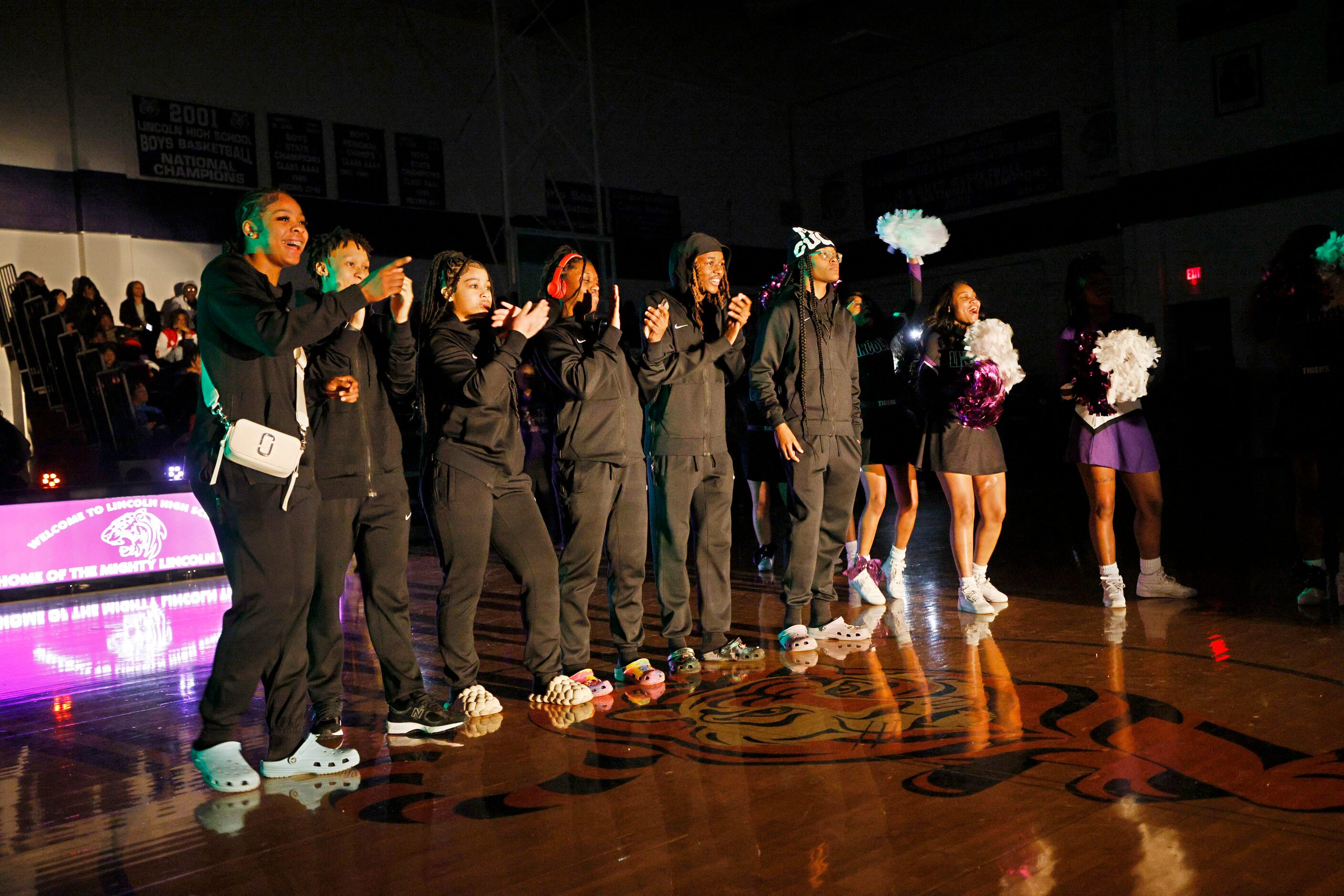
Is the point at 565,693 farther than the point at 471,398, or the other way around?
the point at 565,693

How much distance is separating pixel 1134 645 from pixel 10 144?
12.4 m

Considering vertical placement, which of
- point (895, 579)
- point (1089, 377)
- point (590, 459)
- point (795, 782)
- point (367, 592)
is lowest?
point (795, 782)

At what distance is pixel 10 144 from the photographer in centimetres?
1184

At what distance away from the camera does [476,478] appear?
12.6ft

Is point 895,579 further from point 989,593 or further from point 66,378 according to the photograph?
point 66,378

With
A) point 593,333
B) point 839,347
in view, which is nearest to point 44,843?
point 593,333

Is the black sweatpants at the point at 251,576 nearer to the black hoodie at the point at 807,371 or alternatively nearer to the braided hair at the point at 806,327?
the black hoodie at the point at 807,371

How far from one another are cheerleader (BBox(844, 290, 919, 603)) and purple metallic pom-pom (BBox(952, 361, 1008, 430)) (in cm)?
40

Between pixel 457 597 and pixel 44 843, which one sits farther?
pixel 457 597

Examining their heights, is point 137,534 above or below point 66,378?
below

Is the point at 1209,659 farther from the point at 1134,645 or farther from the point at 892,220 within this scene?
the point at 892,220

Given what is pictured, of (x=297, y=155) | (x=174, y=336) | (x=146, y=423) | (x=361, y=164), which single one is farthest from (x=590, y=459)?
(x=361, y=164)

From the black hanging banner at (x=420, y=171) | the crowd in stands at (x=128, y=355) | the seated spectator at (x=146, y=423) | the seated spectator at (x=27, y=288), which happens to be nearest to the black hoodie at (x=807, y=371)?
the crowd in stands at (x=128, y=355)

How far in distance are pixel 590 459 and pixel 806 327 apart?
125 centimetres
